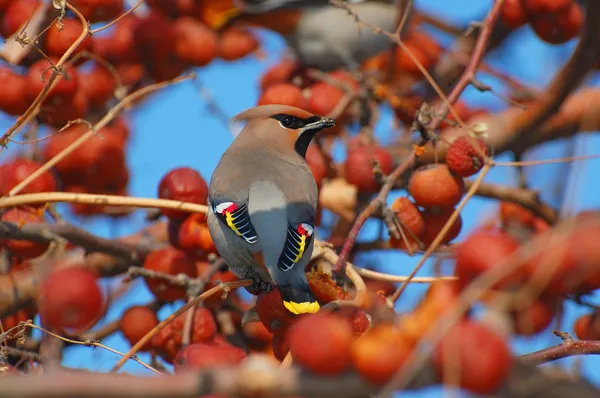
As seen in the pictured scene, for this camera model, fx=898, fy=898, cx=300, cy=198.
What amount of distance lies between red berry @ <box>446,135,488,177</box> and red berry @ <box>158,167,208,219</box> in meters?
0.78

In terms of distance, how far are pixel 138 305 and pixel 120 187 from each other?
0.86m

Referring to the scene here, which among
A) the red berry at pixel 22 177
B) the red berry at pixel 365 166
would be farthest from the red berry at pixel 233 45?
the red berry at pixel 22 177

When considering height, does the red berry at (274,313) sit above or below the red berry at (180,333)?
above

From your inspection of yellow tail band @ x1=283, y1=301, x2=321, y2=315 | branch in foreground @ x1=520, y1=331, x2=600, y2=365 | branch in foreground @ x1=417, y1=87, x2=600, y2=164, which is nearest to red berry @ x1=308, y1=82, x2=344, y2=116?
branch in foreground @ x1=417, y1=87, x2=600, y2=164

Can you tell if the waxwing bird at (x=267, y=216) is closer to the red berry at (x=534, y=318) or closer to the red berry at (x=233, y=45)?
the red berry at (x=534, y=318)

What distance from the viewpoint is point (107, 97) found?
137 inches

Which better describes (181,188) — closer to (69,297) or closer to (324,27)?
(69,297)

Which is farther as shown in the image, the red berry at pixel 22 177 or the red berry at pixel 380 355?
the red berry at pixel 22 177

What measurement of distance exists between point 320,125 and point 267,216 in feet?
1.96

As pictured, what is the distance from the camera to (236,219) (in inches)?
99.9

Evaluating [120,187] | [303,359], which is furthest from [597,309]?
[120,187]

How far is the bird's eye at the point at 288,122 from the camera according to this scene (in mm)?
3105

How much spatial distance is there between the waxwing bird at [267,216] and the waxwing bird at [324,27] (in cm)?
175

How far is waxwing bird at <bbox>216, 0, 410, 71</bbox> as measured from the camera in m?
4.78
